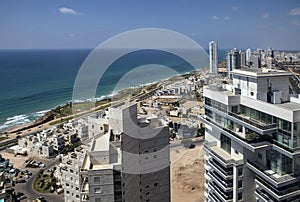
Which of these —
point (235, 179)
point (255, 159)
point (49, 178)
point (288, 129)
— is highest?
point (288, 129)

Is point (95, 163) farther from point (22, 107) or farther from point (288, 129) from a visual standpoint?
→ point (22, 107)

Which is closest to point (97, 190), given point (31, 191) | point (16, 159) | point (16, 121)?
point (31, 191)

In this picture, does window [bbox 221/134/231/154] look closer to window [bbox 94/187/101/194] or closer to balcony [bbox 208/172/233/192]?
balcony [bbox 208/172/233/192]

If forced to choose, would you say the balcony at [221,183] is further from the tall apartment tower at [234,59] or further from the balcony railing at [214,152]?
the tall apartment tower at [234,59]

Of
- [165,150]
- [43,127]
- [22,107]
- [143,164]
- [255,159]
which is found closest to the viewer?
[255,159]

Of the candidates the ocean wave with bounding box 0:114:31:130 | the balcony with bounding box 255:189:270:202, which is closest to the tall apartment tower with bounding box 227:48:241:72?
the ocean wave with bounding box 0:114:31:130

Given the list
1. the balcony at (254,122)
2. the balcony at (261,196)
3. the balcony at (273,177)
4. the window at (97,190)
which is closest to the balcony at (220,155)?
the balcony at (273,177)

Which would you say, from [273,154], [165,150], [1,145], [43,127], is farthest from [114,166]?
[43,127]
